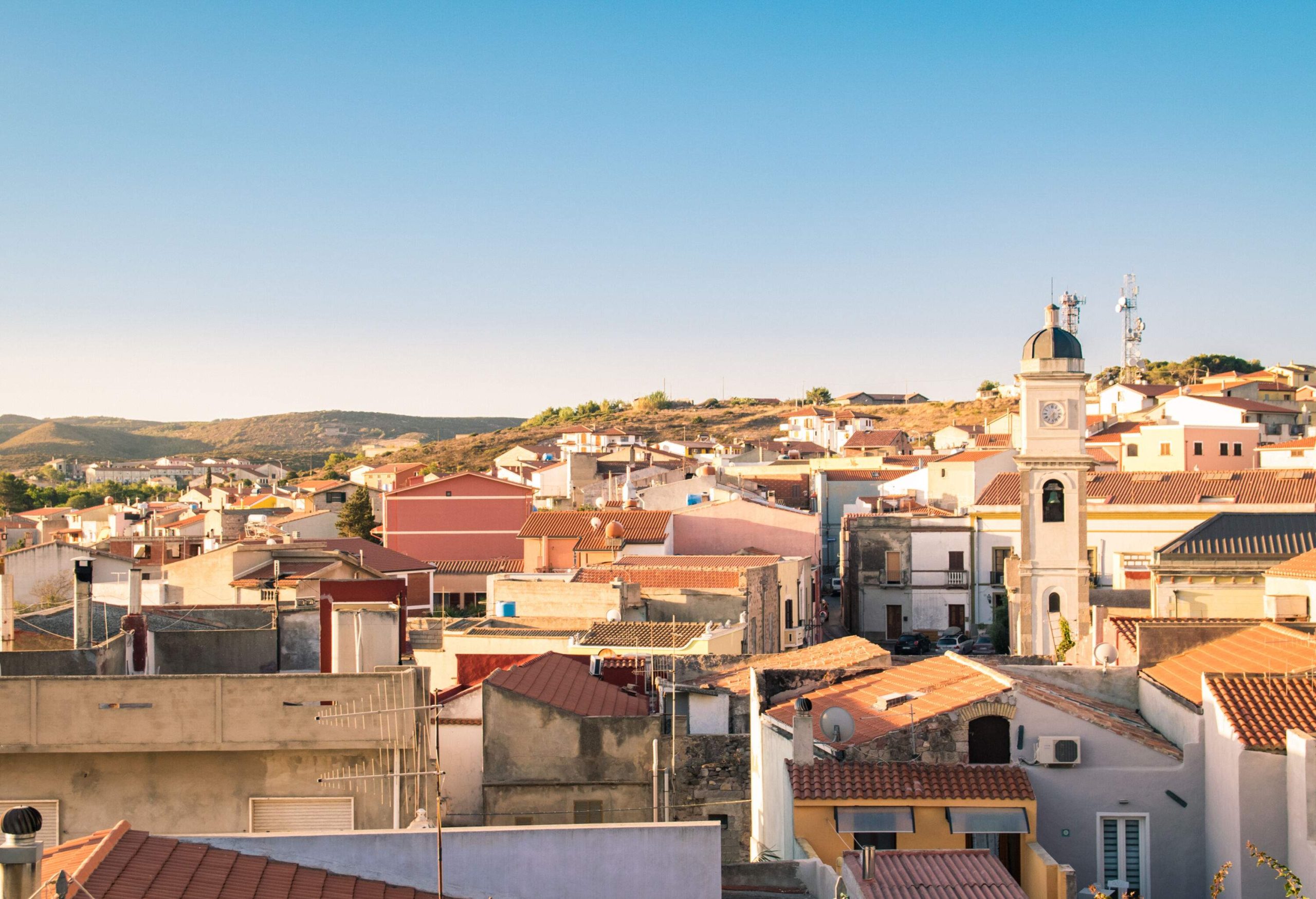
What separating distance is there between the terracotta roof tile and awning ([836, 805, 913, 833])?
1029 cm

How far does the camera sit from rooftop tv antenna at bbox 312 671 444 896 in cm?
1111

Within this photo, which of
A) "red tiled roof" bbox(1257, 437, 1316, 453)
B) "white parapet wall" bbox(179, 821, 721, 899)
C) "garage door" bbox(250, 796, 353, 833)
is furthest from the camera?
"red tiled roof" bbox(1257, 437, 1316, 453)

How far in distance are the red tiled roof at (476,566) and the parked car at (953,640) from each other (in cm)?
1498

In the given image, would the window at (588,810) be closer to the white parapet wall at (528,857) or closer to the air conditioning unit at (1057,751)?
the air conditioning unit at (1057,751)

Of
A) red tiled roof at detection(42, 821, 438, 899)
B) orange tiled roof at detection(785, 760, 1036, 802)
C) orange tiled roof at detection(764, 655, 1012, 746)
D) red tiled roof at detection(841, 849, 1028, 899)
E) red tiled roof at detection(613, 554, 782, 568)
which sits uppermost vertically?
red tiled roof at detection(42, 821, 438, 899)

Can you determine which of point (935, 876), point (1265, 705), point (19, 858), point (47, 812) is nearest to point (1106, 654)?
point (1265, 705)

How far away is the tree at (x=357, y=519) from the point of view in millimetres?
65625

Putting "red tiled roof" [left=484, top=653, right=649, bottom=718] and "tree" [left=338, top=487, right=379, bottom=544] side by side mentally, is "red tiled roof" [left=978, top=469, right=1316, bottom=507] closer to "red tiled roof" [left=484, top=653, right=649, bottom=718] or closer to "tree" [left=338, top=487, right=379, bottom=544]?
"red tiled roof" [left=484, top=653, right=649, bottom=718]

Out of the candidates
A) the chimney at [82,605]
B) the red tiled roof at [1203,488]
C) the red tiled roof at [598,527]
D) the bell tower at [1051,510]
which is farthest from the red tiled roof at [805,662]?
the red tiled roof at [1203,488]

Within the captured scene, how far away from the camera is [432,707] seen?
38.3 ft

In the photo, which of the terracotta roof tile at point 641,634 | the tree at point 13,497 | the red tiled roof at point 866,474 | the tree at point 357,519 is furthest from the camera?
the tree at point 13,497

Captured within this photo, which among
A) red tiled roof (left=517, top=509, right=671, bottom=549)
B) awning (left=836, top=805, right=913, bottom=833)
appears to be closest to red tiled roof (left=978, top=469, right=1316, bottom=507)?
red tiled roof (left=517, top=509, right=671, bottom=549)

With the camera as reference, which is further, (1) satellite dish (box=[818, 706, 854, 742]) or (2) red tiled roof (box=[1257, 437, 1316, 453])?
(2) red tiled roof (box=[1257, 437, 1316, 453])

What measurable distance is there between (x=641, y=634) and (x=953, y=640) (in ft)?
83.0
